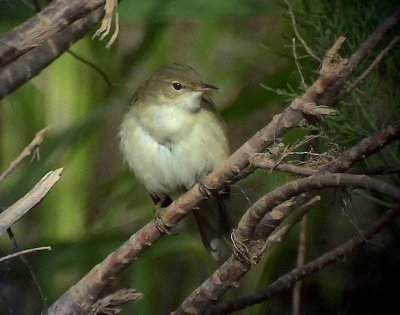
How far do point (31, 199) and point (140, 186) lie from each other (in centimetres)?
147

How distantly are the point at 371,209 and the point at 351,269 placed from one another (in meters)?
0.25

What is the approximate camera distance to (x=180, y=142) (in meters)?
2.55

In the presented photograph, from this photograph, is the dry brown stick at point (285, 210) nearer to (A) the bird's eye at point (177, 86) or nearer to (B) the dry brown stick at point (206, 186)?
(B) the dry brown stick at point (206, 186)

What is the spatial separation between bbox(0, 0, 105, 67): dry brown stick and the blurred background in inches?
34.6

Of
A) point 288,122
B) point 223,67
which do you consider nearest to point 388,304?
point 223,67

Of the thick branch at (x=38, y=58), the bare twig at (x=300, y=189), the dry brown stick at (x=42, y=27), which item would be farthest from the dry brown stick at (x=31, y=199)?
the thick branch at (x=38, y=58)

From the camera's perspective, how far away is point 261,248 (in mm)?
1756

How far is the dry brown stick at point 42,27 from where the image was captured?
66.5 inches

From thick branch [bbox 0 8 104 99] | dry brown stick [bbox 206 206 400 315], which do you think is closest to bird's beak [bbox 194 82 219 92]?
thick branch [bbox 0 8 104 99]

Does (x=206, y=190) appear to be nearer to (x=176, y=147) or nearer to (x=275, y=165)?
(x=275, y=165)

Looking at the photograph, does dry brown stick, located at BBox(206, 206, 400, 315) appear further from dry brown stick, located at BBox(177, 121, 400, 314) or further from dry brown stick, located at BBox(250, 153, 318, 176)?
dry brown stick, located at BBox(250, 153, 318, 176)

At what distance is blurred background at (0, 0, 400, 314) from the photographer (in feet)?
8.95

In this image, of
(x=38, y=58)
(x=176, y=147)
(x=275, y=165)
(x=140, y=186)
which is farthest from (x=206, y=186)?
(x=140, y=186)

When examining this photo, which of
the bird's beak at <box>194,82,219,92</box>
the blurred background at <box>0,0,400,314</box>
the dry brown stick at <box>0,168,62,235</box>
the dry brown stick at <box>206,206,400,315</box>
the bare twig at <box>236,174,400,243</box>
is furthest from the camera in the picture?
the blurred background at <box>0,0,400,314</box>
